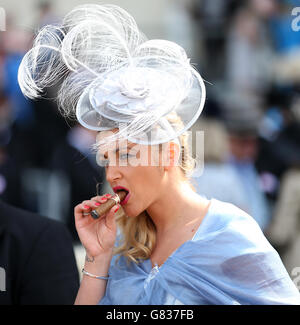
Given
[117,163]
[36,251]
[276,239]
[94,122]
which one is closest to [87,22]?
[94,122]

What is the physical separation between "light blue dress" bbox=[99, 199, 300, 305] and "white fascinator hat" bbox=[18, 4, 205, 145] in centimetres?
34

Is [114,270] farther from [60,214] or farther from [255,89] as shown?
[255,89]

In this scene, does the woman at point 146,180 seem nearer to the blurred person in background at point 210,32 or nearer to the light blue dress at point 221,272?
the light blue dress at point 221,272

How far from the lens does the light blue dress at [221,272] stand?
2.07m

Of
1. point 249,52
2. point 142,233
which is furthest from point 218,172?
point 249,52

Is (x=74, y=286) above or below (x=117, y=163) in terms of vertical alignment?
below

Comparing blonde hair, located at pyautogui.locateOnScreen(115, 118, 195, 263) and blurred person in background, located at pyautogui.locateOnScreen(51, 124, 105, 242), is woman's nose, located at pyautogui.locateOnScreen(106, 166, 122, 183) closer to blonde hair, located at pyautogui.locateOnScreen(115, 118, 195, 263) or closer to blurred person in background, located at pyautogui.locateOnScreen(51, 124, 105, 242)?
blonde hair, located at pyautogui.locateOnScreen(115, 118, 195, 263)

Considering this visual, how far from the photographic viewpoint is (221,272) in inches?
83.1

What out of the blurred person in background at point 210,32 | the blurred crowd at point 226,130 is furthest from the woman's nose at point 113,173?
the blurred person in background at point 210,32

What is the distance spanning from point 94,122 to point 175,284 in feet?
1.94

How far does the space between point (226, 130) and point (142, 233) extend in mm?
2861

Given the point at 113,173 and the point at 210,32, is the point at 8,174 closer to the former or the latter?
the point at 113,173

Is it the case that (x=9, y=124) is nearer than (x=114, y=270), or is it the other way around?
(x=114, y=270)

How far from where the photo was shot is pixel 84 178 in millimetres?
4590
